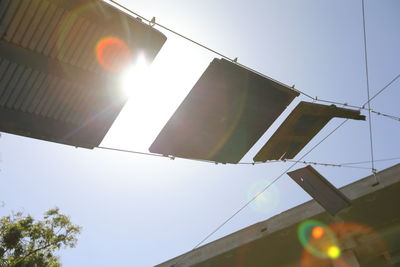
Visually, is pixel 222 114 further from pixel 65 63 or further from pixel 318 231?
pixel 318 231

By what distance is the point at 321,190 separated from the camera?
702 cm

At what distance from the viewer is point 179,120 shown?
5496 mm

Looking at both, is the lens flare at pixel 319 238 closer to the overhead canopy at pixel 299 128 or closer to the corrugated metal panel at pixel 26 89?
the overhead canopy at pixel 299 128

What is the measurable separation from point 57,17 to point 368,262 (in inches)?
423

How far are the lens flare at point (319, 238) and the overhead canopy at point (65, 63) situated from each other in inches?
264

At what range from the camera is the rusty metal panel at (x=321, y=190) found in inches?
269

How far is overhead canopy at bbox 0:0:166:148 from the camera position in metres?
3.92

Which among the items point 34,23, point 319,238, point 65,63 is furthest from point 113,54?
point 319,238

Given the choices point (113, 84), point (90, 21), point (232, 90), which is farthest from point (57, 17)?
point (232, 90)

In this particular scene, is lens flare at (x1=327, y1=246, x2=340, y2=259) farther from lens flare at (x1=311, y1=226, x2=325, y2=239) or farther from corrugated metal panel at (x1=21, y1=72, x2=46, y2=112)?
corrugated metal panel at (x1=21, y1=72, x2=46, y2=112)

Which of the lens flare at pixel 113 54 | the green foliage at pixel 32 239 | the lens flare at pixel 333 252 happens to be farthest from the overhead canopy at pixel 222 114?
the green foliage at pixel 32 239

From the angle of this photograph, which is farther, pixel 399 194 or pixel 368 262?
pixel 368 262

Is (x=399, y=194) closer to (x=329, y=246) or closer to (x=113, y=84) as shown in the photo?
(x=329, y=246)

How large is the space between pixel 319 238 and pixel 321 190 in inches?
98.6
